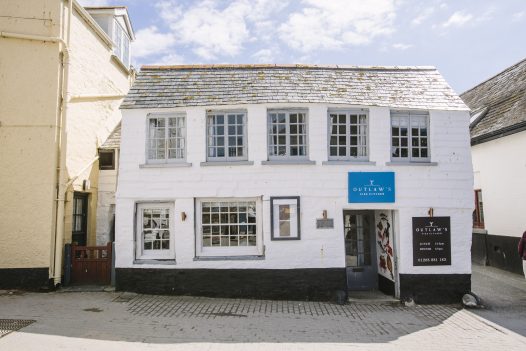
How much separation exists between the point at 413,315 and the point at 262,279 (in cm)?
369

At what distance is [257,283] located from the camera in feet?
34.0

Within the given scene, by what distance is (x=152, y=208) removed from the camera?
1084 cm

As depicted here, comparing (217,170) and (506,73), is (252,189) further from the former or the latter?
(506,73)

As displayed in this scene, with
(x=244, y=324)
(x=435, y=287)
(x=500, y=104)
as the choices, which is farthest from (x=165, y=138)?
(x=500, y=104)

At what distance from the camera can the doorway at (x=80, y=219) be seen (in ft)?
40.9

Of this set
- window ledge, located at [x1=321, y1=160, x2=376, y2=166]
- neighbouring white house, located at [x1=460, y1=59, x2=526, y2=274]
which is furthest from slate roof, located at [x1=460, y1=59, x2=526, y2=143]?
window ledge, located at [x1=321, y1=160, x2=376, y2=166]

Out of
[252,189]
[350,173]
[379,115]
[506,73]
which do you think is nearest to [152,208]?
[252,189]

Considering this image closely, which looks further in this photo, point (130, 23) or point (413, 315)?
point (130, 23)

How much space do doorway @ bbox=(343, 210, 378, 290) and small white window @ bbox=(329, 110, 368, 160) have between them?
1877 mm

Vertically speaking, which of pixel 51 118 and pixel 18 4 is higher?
pixel 18 4

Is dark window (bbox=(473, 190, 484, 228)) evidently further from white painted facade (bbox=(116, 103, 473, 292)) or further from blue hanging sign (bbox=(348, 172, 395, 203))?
blue hanging sign (bbox=(348, 172, 395, 203))

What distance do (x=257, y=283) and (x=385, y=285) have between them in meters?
3.64

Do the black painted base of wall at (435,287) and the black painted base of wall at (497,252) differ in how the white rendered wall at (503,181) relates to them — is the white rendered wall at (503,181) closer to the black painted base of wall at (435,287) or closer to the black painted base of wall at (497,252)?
the black painted base of wall at (497,252)

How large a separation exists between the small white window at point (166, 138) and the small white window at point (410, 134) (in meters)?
5.72
